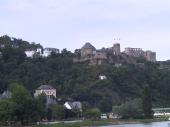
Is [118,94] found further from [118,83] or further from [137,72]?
[137,72]

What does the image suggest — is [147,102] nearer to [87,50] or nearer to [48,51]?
[48,51]

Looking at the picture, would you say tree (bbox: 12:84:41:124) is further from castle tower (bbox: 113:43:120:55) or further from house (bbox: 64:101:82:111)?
castle tower (bbox: 113:43:120:55)

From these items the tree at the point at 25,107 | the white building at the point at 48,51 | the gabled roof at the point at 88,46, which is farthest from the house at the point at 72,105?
the gabled roof at the point at 88,46

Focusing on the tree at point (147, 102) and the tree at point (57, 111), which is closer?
the tree at point (57, 111)

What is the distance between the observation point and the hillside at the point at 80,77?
12181 centimetres

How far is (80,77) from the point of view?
427 feet

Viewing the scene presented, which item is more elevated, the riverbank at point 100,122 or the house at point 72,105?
the house at point 72,105

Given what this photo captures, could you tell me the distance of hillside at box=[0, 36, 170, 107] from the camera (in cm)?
12181

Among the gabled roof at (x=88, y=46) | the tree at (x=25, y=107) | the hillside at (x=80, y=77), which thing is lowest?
the tree at (x=25, y=107)

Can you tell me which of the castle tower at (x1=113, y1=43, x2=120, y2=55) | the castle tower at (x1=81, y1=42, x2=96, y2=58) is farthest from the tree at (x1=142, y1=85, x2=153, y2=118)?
the castle tower at (x1=113, y1=43, x2=120, y2=55)

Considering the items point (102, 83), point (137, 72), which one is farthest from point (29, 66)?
point (137, 72)

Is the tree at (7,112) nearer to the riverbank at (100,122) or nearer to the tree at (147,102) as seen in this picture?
the riverbank at (100,122)

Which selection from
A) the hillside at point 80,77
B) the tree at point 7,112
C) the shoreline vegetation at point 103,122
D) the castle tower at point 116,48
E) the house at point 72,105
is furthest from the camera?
the castle tower at point 116,48

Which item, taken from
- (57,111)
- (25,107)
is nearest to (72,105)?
(57,111)
